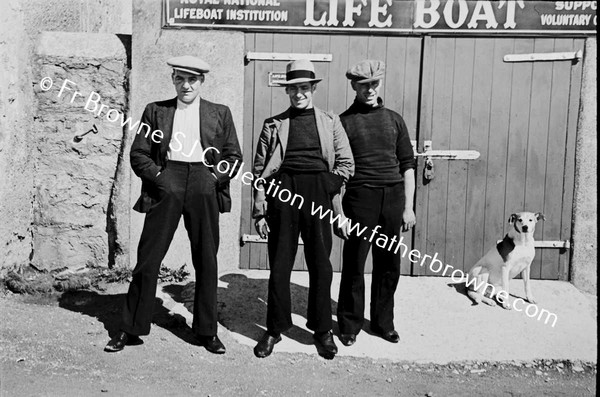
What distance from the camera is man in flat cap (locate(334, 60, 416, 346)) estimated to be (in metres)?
5.69

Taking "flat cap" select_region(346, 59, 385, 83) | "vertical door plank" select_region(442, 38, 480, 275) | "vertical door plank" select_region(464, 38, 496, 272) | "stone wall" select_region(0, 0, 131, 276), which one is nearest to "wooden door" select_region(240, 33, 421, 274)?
"vertical door plank" select_region(442, 38, 480, 275)

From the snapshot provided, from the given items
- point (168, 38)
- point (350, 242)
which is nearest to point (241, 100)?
point (168, 38)

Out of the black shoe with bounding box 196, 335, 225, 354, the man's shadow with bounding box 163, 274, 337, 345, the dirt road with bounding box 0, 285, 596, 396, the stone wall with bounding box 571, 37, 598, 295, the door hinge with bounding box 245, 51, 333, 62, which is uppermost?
the door hinge with bounding box 245, 51, 333, 62

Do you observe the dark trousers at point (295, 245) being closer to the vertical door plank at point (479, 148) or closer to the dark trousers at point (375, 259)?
the dark trousers at point (375, 259)

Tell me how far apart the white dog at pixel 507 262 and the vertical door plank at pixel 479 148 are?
1.77 ft

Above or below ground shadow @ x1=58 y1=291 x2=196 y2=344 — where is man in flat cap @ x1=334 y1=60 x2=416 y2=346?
above

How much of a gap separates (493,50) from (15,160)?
4.54 m

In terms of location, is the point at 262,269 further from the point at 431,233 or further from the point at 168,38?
the point at 168,38

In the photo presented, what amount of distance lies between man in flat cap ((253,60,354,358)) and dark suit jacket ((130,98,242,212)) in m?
0.25

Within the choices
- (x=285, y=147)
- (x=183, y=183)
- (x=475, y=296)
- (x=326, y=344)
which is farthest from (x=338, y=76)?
(x=326, y=344)

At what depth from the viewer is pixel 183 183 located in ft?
18.2

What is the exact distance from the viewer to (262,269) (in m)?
7.37

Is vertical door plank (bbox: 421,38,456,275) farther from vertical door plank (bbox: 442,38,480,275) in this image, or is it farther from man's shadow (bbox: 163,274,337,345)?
man's shadow (bbox: 163,274,337,345)

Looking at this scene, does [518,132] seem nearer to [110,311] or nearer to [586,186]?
[586,186]
